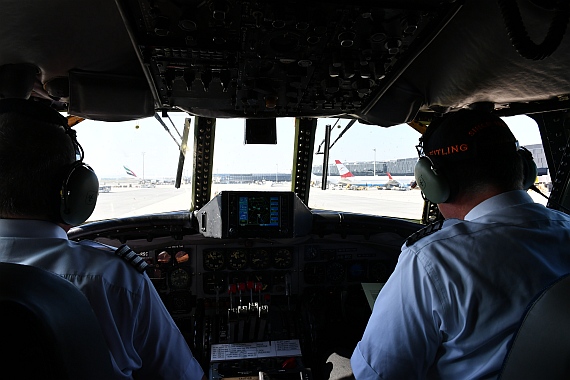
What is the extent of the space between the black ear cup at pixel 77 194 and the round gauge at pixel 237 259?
213 centimetres

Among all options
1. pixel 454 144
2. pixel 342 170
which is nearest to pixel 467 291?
pixel 454 144

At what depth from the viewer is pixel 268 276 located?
3.22m

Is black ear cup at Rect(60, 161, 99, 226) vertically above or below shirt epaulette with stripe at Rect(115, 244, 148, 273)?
above

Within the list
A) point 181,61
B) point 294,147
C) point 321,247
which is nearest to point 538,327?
point 181,61

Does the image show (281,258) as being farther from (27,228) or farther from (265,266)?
(27,228)

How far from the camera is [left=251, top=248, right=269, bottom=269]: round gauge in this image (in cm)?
320

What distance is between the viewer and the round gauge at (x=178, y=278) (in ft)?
10.2

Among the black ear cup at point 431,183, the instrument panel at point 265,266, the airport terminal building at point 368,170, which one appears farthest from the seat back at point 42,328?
the airport terminal building at point 368,170

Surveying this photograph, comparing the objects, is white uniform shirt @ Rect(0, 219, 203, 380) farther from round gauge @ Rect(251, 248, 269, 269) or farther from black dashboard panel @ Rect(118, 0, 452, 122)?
round gauge @ Rect(251, 248, 269, 269)

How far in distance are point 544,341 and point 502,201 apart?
1.41 ft

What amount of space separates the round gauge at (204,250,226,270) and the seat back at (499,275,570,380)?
8.48 ft

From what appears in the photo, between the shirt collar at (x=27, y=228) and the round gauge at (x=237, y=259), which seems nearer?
the shirt collar at (x=27, y=228)

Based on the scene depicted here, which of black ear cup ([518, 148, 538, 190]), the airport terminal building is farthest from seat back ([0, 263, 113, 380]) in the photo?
the airport terminal building

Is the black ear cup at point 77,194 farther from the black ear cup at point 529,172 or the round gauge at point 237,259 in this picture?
the round gauge at point 237,259
